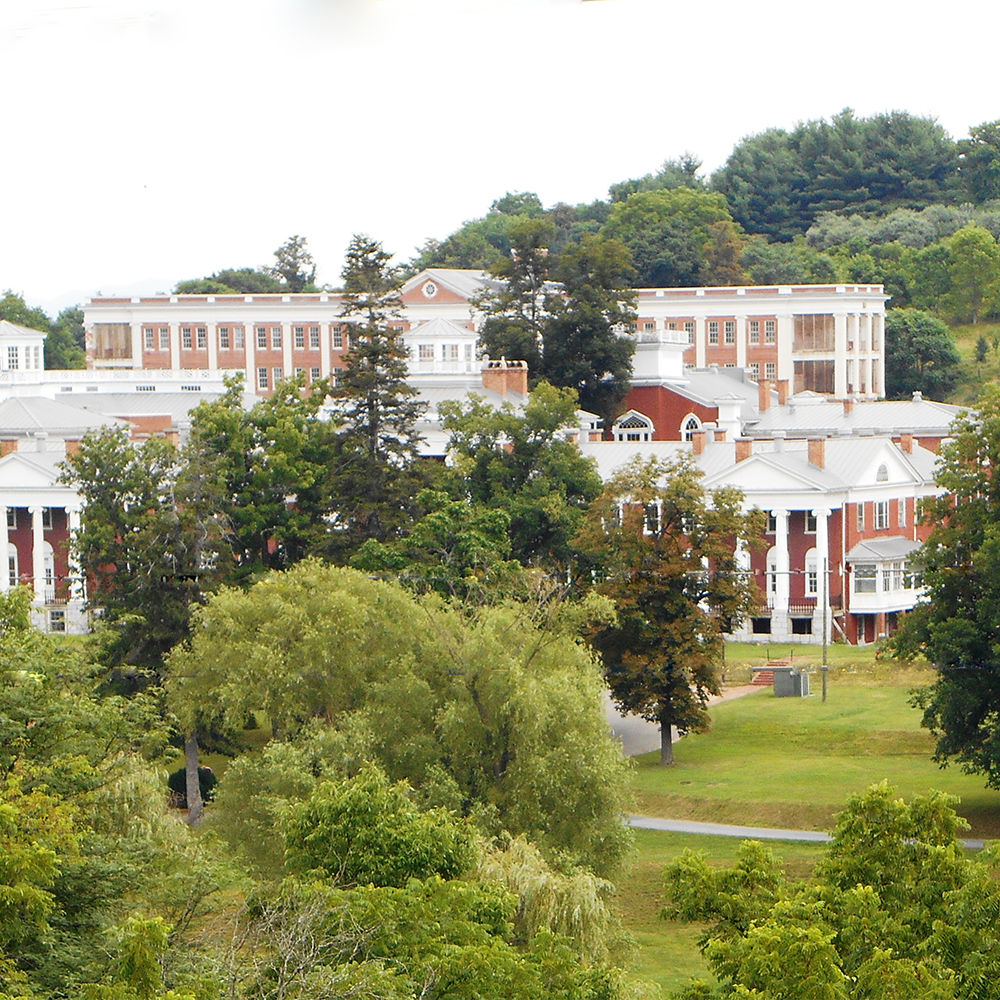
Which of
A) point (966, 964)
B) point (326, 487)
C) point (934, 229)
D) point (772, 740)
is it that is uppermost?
point (934, 229)

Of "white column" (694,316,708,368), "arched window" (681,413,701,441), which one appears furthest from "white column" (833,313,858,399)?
"arched window" (681,413,701,441)

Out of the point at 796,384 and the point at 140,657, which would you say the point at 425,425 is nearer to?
the point at 140,657

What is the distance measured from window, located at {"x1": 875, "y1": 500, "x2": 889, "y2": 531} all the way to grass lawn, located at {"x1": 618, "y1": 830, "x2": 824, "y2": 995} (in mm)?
22125

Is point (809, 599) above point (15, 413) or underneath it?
underneath

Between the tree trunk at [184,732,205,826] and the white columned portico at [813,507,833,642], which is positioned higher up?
the white columned portico at [813,507,833,642]

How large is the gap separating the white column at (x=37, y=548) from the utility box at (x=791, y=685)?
20999mm

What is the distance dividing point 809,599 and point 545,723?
1049 inches

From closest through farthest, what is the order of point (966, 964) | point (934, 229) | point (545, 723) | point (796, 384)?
point (966, 964)
point (545, 723)
point (796, 384)
point (934, 229)

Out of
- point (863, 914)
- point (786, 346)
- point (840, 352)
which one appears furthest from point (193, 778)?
point (840, 352)

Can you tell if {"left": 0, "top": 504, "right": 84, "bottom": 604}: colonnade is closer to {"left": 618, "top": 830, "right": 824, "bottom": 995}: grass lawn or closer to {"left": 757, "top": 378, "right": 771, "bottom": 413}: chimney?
{"left": 618, "top": 830, "right": 824, "bottom": 995}: grass lawn

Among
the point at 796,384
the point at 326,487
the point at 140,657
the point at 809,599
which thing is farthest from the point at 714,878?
the point at 796,384

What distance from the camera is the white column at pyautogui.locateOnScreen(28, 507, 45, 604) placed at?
52.3 metres

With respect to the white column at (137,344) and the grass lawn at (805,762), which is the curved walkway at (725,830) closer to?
the grass lawn at (805,762)

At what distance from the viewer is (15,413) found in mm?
61938
